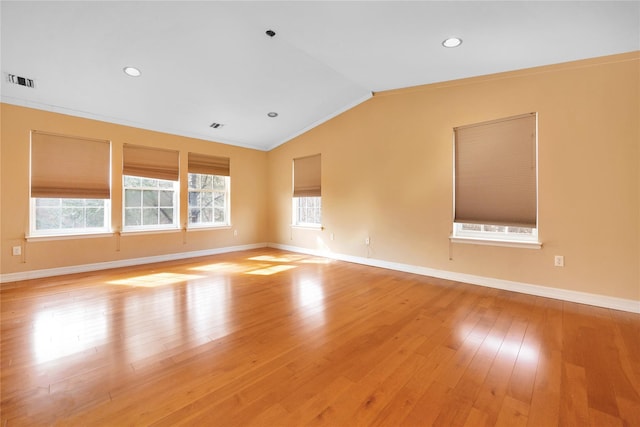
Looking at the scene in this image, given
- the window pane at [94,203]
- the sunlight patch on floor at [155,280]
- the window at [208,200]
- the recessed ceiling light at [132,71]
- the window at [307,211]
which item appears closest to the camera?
the recessed ceiling light at [132,71]

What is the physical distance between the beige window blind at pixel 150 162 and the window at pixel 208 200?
402 mm

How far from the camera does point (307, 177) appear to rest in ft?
19.8

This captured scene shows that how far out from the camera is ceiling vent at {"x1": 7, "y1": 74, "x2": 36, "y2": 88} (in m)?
3.36

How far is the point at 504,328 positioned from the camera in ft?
8.08

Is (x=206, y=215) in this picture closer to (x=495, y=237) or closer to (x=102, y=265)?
(x=102, y=265)

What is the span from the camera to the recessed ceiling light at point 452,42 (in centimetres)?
285

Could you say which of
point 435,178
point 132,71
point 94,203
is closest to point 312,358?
point 435,178

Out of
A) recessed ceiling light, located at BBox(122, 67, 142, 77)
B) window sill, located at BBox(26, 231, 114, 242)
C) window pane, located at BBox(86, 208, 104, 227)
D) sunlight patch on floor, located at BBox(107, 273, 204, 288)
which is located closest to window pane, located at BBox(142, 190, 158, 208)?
window pane, located at BBox(86, 208, 104, 227)

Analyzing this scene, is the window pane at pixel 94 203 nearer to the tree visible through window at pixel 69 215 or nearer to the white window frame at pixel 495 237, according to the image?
the tree visible through window at pixel 69 215

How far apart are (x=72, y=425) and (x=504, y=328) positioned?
3109mm

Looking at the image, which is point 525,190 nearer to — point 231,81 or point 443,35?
point 443,35

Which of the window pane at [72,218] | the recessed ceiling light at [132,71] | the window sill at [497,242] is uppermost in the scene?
the recessed ceiling light at [132,71]

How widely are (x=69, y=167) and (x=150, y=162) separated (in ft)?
3.73

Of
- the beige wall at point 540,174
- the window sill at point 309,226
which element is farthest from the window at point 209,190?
the beige wall at point 540,174
